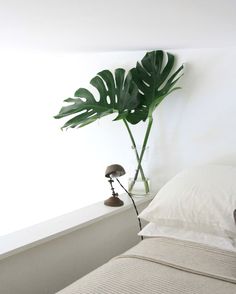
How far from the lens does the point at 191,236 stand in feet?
4.91

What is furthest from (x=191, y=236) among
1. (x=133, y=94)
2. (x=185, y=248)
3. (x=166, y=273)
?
(x=133, y=94)

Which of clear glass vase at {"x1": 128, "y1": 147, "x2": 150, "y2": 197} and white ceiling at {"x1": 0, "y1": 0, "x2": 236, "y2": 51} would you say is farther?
clear glass vase at {"x1": 128, "y1": 147, "x2": 150, "y2": 197}

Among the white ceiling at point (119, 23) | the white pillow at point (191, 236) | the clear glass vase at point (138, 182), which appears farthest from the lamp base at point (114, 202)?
the white ceiling at point (119, 23)

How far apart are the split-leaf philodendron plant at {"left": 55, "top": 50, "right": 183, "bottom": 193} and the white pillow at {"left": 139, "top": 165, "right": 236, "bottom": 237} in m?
0.53

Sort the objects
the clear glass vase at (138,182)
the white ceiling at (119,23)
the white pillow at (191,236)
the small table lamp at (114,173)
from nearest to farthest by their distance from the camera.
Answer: the white ceiling at (119,23) < the white pillow at (191,236) < the small table lamp at (114,173) < the clear glass vase at (138,182)

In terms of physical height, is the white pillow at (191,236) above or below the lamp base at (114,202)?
below

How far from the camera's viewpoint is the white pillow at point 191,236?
1.39 metres

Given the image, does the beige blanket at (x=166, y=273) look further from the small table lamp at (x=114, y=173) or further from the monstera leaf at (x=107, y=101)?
the monstera leaf at (x=107, y=101)

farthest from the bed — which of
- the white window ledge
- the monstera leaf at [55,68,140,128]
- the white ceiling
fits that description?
the white ceiling

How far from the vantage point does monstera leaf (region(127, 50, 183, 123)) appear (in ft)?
6.82

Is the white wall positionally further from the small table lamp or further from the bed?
the bed

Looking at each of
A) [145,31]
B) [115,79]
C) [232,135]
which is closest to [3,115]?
[115,79]

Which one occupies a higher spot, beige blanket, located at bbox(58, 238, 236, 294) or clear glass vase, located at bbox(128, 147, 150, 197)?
clear glass vase, located at bbox(128, 147, 150, 197)

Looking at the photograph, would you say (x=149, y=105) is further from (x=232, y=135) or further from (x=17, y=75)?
(x=17, y=75)
